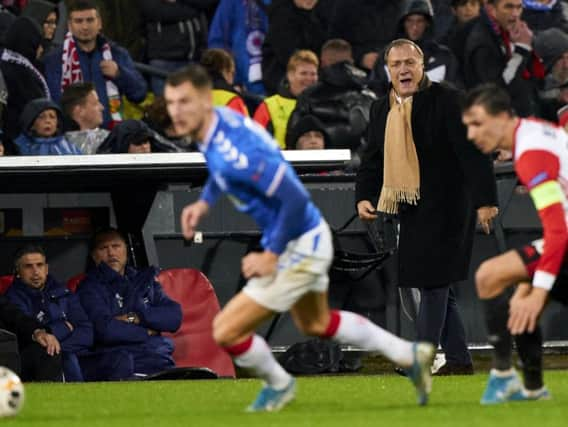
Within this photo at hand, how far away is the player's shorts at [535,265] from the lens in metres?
8.73

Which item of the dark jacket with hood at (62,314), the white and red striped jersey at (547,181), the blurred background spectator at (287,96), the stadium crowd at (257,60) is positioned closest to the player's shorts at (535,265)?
the white and red striped jersey at (547,181)

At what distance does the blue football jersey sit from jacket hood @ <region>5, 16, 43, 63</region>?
6.89 metres

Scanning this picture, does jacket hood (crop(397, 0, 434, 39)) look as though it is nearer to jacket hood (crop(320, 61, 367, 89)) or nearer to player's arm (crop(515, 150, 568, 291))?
jacket hood (crop(320, 61, 367, 89))

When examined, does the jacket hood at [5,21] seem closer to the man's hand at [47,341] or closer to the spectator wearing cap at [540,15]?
the man's hand at [47,341]

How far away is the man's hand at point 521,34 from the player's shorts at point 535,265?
26.5 feet

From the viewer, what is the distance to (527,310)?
28.1 ft

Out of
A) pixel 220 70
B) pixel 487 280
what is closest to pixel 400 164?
pixel 487 280

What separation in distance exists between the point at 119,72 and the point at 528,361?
713 centimetres

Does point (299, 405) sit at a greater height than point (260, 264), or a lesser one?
lesser

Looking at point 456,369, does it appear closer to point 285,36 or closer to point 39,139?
point 39,139

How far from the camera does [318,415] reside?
8742 millimetres

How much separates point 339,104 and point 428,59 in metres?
1.28

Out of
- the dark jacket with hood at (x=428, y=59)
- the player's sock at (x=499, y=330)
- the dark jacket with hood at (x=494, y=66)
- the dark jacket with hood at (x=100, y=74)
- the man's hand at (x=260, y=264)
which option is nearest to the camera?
the man's hand at (x=260, y=264)

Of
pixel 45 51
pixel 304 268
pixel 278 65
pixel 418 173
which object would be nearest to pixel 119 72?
pixel 45 51
